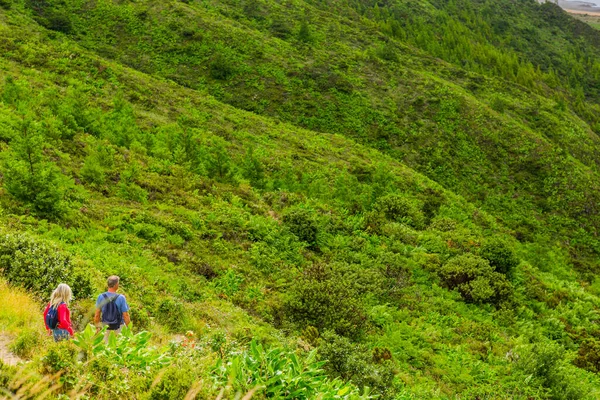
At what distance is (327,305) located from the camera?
13469 millimetres

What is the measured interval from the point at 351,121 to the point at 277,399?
36027mm

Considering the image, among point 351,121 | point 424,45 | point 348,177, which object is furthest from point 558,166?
point 424,45

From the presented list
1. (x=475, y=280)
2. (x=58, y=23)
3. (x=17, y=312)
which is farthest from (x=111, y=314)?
(x=58, y=23)

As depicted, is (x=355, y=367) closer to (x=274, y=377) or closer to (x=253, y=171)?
(x=274, y=377)

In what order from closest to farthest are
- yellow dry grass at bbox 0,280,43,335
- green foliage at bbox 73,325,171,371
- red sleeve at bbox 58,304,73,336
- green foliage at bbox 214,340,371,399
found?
green foliage at bbox 214,340,371,399
green foliage at bbox 73,325,171,371
yellow dry grass at bbox 0,280,43,335
red sleeve at bbox 58,304,73,336

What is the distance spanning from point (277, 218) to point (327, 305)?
22.0ft

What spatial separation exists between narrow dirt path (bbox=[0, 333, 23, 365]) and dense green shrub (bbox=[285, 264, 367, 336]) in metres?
8.18

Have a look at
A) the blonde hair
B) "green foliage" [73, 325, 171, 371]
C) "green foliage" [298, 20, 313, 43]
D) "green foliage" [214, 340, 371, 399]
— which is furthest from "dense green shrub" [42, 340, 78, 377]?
"green foliage" [298, 20, 313, 43]

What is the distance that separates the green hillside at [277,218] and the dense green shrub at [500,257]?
0.34 ft

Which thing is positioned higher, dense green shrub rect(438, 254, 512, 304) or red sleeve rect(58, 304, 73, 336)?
red sleeve rect(58, 304, 73, 336)

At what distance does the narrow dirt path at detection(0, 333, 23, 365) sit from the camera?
17.1 ft

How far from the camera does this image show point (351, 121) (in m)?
39.0

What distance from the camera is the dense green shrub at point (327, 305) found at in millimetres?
12938

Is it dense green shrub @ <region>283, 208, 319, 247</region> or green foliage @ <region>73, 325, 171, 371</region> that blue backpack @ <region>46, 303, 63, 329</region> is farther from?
dense green shrub @ <region>283, 208, 319, 247</region>
